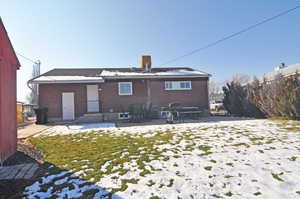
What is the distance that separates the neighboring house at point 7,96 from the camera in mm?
3775

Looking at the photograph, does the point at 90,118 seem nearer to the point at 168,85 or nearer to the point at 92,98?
the point at 92,98

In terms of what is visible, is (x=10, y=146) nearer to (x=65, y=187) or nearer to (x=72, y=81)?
(x=65, y=187)

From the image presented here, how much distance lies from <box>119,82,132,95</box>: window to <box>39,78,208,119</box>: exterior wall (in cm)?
25

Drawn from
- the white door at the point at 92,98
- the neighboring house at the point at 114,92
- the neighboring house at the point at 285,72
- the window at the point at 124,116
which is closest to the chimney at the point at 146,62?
the neighboring house at the point at 114,92

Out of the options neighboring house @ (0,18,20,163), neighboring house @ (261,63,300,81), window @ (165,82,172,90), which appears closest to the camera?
neighboring house @ (0,18,20,163)

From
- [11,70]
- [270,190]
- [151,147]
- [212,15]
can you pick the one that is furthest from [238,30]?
[11,70]

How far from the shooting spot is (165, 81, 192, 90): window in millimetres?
13198

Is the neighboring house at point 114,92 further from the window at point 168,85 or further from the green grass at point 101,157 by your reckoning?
the green grass at point 101,157

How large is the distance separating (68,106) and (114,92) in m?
3.64

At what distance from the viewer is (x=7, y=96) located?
4.06 meters

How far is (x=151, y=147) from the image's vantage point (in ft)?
Result: 14.7

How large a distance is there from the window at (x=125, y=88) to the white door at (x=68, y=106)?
374cm

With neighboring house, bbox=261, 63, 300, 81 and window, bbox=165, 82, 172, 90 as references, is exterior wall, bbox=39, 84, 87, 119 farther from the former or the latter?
neighboring house, bbox=261, 63, 300, 81

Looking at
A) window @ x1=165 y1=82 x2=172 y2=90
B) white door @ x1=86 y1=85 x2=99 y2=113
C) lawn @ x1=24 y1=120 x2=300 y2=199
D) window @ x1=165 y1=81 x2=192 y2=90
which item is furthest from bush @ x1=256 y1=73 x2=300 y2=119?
white door @ x1=86 y1=85 x2=99 y2=113
